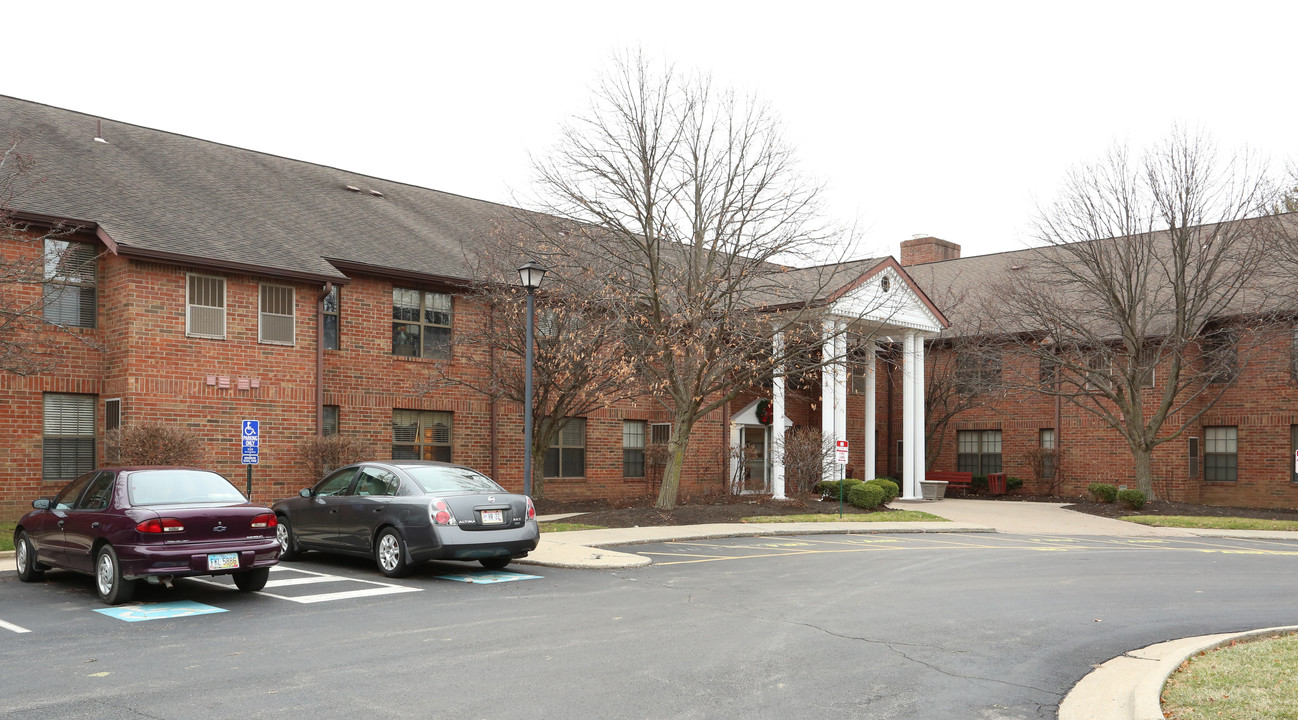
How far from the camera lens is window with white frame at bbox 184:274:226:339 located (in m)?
19.9

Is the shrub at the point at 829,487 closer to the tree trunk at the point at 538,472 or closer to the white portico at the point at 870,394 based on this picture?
the white portico at the point at 870,394

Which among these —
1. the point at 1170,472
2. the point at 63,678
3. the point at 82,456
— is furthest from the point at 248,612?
the point at 1170,472

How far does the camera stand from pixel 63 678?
714 cm

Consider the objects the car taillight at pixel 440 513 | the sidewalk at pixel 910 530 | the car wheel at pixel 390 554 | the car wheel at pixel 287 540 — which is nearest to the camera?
the car taillight at pixel 440 513

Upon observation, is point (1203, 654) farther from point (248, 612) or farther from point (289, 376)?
point (289, 376)

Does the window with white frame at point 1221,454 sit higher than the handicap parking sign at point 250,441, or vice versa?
the handicap parking sign at point 250,441

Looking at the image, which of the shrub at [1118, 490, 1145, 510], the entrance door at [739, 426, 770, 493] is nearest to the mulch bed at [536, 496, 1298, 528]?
the shrub at [1118, 490, 1145, 510]

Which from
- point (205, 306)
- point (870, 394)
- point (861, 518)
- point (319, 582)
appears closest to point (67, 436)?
point (205, 306)

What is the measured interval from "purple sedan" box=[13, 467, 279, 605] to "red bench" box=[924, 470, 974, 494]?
27.1 m

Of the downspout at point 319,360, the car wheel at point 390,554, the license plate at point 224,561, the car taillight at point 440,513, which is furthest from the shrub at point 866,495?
the license plate at point 224,561

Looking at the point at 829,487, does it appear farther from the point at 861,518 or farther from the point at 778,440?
the point at 861,518

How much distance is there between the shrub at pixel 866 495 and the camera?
84.8 ft

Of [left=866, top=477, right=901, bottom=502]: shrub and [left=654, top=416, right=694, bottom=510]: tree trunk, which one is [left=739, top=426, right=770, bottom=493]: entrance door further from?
[left=654, top=416, right=694, bottom=510]: tree trunk

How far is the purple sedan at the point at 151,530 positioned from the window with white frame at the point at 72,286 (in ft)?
28.4
